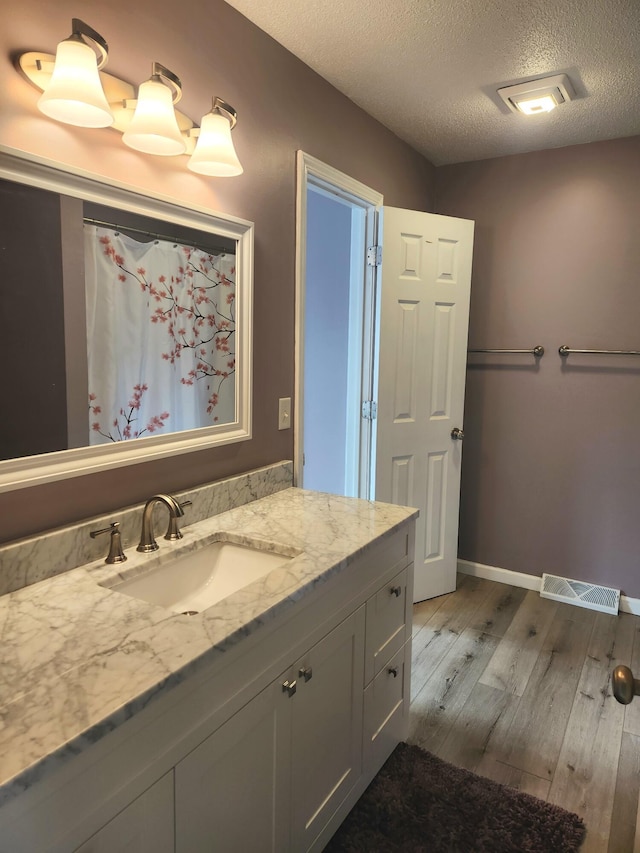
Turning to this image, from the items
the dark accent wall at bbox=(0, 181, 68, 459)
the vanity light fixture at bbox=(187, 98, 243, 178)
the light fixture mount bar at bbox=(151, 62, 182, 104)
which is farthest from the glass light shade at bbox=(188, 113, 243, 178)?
the dark accent wall at bbox=(0, 181, 68, 459)

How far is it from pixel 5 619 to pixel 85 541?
0.95 feet

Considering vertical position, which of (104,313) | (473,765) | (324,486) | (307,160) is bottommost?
(473,765)

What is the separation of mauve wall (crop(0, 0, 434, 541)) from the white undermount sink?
222mm

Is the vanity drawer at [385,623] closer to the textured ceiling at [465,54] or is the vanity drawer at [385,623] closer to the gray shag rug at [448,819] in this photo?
the gray shag rug at [448,819]

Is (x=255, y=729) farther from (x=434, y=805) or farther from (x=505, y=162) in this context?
(x=505, y=162)

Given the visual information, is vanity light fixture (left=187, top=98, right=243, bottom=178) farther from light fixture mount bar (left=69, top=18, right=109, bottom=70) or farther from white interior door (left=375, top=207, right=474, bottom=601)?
white interior door (left=375, top=207, right=474, bottom=601)

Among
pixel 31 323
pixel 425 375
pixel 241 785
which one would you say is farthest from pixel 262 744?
pixel 425 375

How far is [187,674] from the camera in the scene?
3.03 ft

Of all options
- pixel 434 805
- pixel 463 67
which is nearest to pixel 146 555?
pixel 434 805

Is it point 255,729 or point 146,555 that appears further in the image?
point 146,555

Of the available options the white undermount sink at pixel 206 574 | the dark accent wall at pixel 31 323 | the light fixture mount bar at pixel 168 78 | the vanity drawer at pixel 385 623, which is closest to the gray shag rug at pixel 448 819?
the vanity drawer at pixel 385 623

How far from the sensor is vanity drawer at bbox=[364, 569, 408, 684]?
1.61m

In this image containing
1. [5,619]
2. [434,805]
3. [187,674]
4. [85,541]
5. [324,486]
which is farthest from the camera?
[324,486]

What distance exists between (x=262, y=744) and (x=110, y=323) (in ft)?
3.39
